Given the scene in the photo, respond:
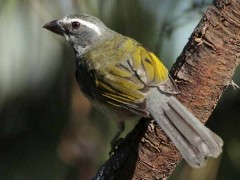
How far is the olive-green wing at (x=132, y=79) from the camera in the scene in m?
2.46

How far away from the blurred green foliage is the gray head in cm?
4

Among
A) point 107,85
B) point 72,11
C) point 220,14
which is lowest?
point 107,85

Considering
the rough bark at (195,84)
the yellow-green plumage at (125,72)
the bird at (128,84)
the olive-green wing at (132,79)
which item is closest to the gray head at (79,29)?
the bird at (128,84)

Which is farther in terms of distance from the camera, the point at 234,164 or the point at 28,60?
the point at 234,164

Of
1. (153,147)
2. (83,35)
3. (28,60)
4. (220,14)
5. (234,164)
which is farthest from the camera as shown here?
(83,35)

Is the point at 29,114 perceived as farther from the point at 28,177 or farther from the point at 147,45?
the point at 147,45

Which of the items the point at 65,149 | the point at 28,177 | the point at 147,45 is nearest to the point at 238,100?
the point at 147,45

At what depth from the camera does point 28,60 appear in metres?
2.62

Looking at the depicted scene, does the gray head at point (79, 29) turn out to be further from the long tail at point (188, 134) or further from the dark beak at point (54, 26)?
the long tail at point (188, 134)

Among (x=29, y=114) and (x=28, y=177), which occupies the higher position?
(x=29, y=114)

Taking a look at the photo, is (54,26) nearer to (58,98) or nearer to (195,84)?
(58,98)

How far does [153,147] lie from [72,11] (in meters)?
0.93

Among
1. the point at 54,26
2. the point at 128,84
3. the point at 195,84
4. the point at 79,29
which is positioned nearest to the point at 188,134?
the point at 195,84

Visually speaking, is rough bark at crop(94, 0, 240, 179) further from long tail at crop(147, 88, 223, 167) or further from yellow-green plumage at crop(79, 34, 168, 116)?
yellow-green plumage at crop(79, 34, 168, 116)
